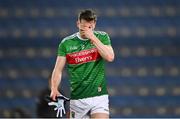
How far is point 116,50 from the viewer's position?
406 inches

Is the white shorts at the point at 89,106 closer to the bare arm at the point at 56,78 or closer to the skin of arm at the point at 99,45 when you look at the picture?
the bare arm at the point at 56,78

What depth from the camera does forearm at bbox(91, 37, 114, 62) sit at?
5121 millimetres

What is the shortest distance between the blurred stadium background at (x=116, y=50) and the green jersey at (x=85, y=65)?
438 cm

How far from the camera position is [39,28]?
34.3 feet

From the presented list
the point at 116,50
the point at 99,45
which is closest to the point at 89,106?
the point at 99,45

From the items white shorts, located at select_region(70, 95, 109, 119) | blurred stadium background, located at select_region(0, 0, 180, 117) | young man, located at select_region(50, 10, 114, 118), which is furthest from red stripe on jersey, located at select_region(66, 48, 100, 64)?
blurred stadium background, located at select_region(0, 0, 180, 117)

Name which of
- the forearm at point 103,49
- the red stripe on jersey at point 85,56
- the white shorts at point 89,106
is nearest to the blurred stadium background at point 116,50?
the white shorts at point 89,106

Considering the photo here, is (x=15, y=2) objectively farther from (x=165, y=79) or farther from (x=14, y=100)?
→ (x=165, y=79)

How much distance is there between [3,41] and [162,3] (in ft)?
7.99

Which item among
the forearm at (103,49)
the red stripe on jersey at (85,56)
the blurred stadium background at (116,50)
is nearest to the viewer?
the forearm at (103,49)

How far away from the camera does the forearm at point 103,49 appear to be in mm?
5121

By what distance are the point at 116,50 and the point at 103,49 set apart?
203 inches

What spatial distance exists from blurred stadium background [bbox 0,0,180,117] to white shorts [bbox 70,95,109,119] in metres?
4.30

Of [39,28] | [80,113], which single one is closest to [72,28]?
[39,28]
